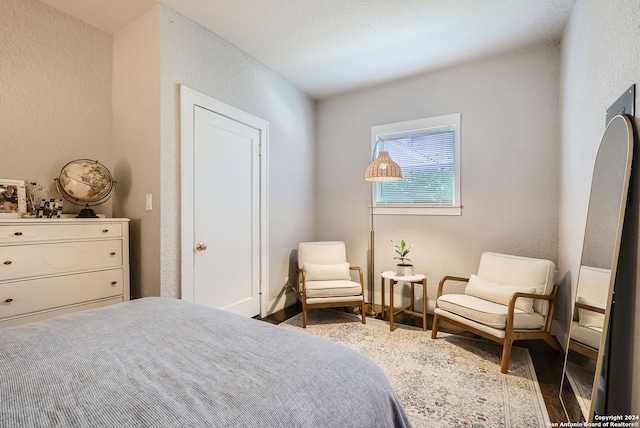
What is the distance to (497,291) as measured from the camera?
2.59m

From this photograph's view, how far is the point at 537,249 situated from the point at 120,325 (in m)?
3.41

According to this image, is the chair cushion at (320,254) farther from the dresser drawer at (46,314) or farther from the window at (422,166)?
the dresser drawer at (46,314)

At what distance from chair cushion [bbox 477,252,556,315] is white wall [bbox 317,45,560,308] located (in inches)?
13.0

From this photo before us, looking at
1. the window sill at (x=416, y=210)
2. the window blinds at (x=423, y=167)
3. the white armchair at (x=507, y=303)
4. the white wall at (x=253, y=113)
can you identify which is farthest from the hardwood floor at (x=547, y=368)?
the window blinds at (x=423, y=167)

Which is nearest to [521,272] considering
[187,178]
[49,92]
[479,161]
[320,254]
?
[479,161]

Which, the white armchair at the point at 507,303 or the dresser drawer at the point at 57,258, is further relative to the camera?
the white armchair at the point at 507,303

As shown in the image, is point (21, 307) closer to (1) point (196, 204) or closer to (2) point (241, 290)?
(1) point (196, 204)

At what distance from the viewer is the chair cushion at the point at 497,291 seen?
2.42 meters

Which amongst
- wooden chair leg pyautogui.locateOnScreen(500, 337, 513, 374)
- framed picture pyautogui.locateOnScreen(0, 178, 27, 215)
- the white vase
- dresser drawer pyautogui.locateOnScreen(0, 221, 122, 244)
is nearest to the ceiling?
framed picture pyautogui.locateOnScreen(0, 178, 27, 215)

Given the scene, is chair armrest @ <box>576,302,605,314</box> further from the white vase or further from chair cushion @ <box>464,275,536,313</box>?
the white vase

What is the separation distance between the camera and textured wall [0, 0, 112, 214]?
2191 millimetres

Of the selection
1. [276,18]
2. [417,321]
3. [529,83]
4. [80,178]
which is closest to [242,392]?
[80,178]

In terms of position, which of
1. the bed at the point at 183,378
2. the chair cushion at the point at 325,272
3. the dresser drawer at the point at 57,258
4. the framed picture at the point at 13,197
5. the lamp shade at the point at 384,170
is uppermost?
the lamp shade at the point at 384,170

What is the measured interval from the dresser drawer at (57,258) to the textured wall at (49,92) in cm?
56
